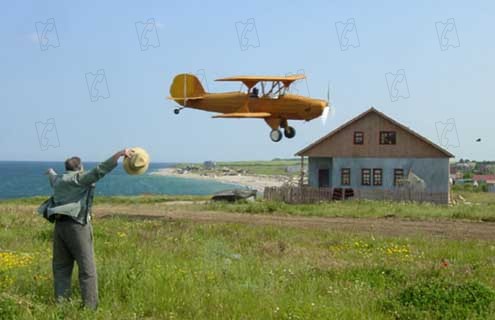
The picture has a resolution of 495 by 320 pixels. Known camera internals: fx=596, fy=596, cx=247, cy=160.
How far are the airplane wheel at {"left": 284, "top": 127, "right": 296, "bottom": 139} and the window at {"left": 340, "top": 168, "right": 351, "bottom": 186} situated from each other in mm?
12098

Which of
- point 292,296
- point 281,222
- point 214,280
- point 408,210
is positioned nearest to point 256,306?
point 292,296

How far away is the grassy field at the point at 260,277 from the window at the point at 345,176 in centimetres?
2329

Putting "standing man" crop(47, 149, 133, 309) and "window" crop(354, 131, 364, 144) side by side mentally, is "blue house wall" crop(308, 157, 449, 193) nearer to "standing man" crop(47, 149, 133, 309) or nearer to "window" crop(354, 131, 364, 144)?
"window" crop(354, 131, 364, 144)

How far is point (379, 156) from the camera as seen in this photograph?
39.9m

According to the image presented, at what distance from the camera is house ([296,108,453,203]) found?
39.0 metres

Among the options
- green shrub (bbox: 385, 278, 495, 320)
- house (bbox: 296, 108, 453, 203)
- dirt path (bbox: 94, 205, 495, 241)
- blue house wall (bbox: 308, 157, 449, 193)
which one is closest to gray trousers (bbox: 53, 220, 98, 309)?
green shrub (bbox: 385, 278, 495, 320)

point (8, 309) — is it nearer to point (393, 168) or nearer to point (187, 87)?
point (187, 87)

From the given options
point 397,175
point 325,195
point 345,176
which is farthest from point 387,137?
point 325,195

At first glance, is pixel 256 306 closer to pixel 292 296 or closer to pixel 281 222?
pixel 292 296

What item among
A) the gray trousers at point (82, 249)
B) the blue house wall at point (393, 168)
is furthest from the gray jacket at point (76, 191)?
the blue house wall at point (393, 168)

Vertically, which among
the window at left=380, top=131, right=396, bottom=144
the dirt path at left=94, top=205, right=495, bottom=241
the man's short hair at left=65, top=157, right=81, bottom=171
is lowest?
the dirt path at left=94, top=205, right=495, bottom=241

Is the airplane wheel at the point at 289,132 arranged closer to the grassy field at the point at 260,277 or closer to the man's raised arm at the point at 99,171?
the grassy field at the point at 260,277

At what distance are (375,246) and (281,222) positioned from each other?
7489mm

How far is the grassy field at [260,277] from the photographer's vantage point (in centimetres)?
769
